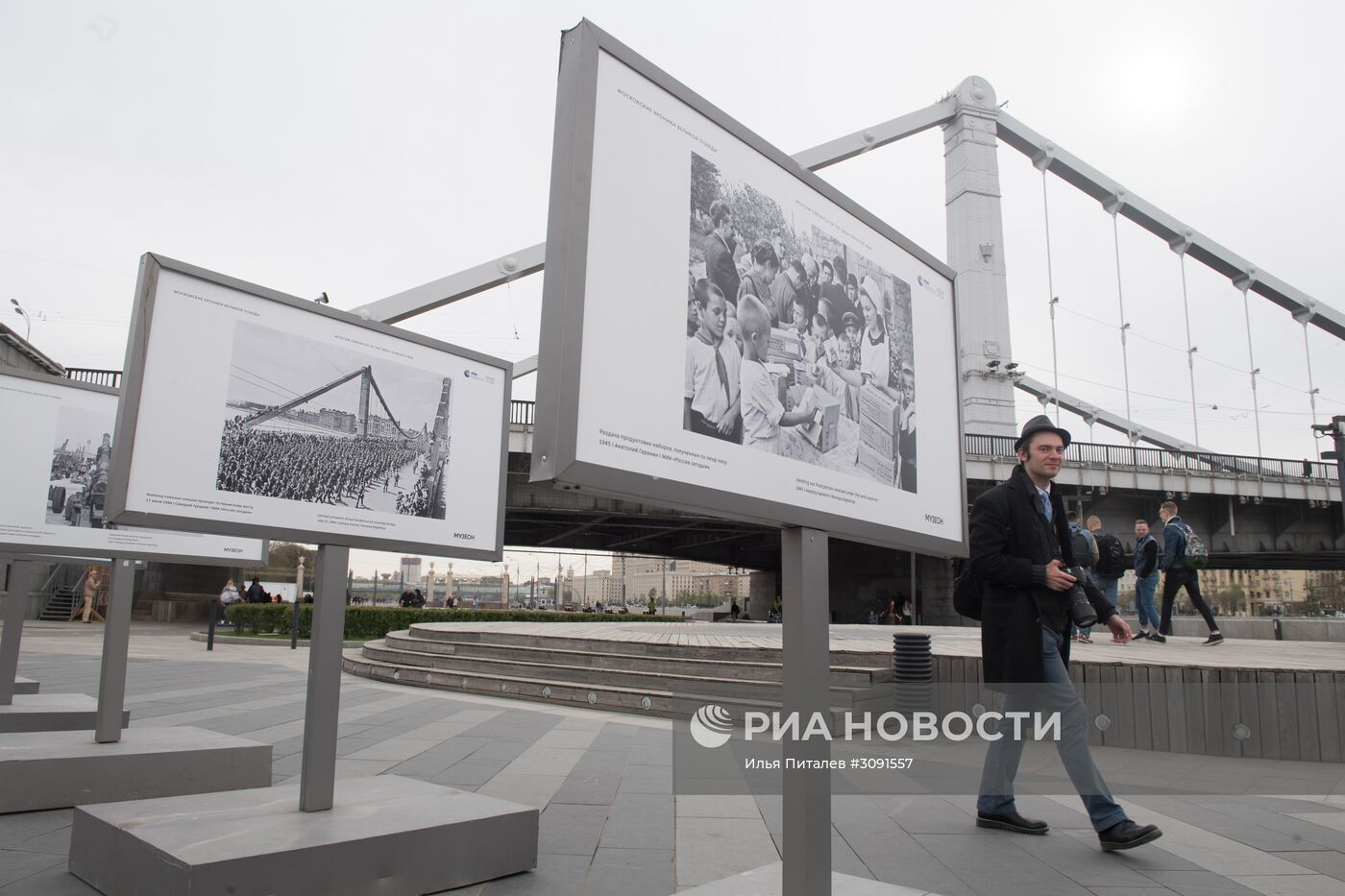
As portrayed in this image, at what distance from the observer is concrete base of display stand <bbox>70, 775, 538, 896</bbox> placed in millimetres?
2697

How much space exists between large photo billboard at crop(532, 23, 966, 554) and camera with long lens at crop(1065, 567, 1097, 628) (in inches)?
41.3

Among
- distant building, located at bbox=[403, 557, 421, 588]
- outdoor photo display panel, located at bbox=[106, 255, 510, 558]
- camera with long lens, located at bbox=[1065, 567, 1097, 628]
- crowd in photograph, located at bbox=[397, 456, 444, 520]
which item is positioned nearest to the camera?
outdoor photo display panel, located at bbox=[106, 255, 510, 558]

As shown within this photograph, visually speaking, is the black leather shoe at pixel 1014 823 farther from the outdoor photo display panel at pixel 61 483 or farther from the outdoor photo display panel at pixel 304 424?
the outdoor photo display panel at pixel 61 483

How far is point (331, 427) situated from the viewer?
405 cm

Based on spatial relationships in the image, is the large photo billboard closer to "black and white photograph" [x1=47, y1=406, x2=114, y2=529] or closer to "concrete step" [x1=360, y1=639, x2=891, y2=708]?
"black and white photograph" [x1=47, y1=406, x2=114, y2=529]

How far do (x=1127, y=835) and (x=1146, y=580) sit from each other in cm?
913

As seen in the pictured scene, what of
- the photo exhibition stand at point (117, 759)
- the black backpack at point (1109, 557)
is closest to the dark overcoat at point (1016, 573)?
the photo exhibition stand at point (117, 759)

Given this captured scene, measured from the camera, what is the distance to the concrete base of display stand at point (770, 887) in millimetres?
2594

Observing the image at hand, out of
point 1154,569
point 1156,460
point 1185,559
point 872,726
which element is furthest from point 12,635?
point 1156,460

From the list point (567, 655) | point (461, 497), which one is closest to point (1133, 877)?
point (461, 497)

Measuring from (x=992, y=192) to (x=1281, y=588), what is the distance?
10278cm

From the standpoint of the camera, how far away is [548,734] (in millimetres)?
7535

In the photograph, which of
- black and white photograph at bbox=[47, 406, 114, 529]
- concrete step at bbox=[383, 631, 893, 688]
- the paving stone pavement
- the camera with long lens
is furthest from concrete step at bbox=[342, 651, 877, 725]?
black and white photograph at bbox=[47, 406, 114, 529]

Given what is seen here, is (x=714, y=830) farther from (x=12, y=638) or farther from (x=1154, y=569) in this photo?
(x=1154, y=569)
